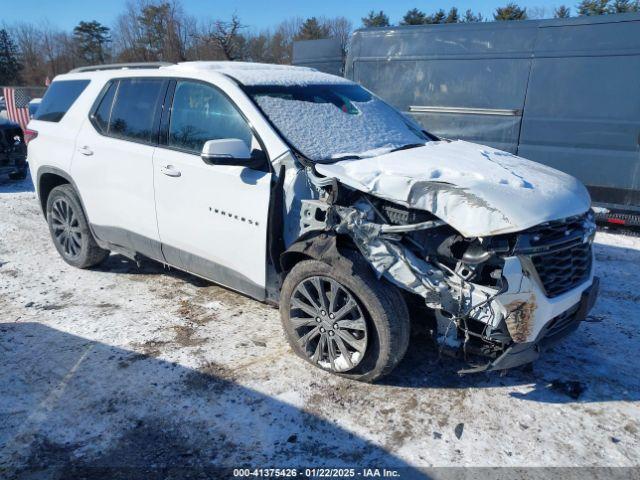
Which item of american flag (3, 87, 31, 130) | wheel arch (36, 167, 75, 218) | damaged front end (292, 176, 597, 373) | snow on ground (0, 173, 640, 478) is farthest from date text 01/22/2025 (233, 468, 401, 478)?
american flag (3, 87, 31, 130)

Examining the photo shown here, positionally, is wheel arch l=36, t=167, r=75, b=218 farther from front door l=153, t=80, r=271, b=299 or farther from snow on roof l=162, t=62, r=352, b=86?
snow on roof l=162, t=62, r=352, b=86

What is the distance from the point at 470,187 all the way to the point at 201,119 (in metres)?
2.03

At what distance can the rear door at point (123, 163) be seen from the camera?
387 cm

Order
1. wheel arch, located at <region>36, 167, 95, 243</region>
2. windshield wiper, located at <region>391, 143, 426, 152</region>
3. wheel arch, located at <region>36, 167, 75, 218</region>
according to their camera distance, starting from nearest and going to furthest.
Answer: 1. windshield wiper, located at <region>391, 143, 426, 152</region>
2. wheel arch, located at <region>36, 167, 95, 243</region>
3. wheel arch, located at <region>36, 167, 75, 218</region>

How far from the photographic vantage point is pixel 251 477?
92.5 inches

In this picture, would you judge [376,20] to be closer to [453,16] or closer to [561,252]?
[453,16]

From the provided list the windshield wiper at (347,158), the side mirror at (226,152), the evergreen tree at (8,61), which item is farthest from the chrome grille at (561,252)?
the evergreen tree at (8,61)

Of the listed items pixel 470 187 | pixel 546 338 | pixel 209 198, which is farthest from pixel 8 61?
pixel 546 338

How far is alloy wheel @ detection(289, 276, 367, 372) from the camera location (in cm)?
291

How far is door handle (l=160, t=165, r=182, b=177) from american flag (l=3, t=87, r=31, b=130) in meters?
12.0

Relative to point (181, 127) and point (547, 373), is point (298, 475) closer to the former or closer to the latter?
point (547, 373)

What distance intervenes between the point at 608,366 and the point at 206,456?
105 inches

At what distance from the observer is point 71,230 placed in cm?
484

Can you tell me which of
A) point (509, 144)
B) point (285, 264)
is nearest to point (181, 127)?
point (285, 264)
